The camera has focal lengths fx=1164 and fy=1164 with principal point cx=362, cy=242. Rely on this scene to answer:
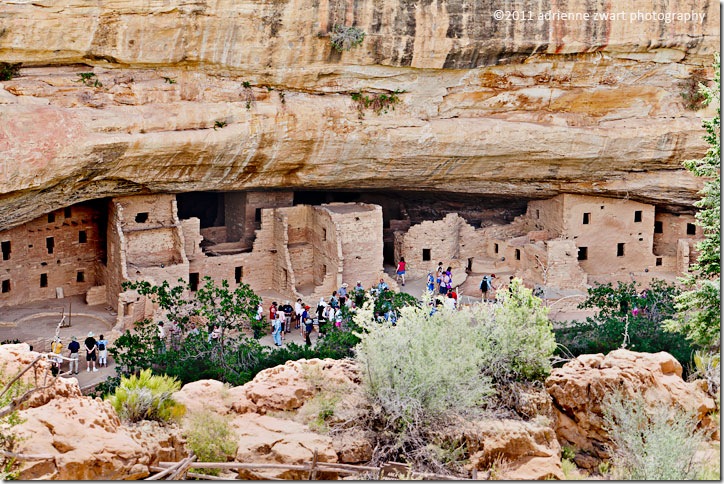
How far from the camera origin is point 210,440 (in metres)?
13.4

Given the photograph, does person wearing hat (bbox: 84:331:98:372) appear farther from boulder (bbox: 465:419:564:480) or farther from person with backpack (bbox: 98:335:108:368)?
boulder (bbox: 465:419:564:480)

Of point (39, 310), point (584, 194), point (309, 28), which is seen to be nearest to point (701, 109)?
point (584, 194)

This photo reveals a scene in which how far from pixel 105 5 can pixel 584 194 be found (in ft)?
46.1

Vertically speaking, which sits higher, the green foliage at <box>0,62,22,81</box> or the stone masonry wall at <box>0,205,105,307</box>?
the green foliage at <box>0,62,22,81</box>

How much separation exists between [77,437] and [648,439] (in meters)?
6.74

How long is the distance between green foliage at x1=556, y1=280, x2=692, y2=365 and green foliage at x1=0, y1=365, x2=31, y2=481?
13884mm

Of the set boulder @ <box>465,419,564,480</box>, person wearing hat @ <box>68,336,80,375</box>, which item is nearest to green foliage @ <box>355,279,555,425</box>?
boulder @ <box>465,419,564,480</box>

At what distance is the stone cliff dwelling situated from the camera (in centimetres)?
2648

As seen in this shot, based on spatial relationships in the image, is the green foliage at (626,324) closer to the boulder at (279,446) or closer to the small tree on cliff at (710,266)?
the small tree on cliff at (710,266)

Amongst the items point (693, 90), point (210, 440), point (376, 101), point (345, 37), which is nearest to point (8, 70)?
point (345, 37)

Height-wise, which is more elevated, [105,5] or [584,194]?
[105,5]

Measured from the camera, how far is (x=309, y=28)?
2355 centimetres

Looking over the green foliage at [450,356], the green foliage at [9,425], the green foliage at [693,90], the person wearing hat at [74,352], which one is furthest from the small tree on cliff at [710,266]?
the person wearing hat at [74,352]

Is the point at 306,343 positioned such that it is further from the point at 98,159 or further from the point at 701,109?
the point at 701,109
